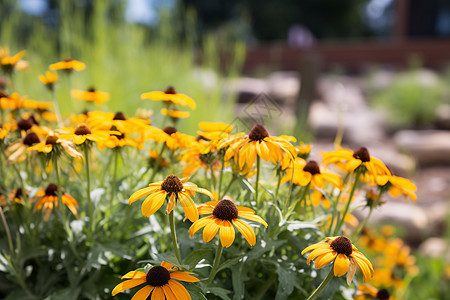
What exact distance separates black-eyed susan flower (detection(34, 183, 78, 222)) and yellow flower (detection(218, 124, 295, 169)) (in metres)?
0.48

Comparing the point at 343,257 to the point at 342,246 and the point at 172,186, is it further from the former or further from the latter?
the point at 172,186

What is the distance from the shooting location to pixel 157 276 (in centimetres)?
86

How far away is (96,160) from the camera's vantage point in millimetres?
1644

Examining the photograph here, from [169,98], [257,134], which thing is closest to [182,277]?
[257,134]

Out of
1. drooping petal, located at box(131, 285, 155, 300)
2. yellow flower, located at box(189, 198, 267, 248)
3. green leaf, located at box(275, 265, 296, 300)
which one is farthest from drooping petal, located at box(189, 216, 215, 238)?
green leaf, located at box(275, 265, 296, 300)

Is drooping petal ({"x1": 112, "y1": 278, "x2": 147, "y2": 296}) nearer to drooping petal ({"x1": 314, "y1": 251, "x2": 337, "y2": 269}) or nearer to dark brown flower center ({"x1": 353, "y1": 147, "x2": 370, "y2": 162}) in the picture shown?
drooping petal ({"x1": 314, "y1": 251, "x2": 337, "y2": 269})

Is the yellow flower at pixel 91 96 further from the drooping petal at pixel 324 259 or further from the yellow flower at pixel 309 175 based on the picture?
the drooping petal at pixel 324 259

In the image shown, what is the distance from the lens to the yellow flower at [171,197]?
2.92 feet

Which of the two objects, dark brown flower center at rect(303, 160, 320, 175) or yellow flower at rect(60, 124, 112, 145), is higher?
yellow flower at rect(60, 124, 112, 145)

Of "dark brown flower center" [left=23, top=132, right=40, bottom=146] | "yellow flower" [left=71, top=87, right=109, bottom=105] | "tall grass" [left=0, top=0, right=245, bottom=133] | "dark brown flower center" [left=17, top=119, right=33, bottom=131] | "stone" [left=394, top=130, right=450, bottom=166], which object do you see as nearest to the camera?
"dark brown flower center" [left=23, top=132, right=40, bottom=146]

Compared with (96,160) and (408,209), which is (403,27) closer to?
(408,209)

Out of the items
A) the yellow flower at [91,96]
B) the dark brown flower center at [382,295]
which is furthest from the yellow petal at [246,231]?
the yellow flower at [91,96]

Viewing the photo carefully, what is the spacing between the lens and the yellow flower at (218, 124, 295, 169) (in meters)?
0.99

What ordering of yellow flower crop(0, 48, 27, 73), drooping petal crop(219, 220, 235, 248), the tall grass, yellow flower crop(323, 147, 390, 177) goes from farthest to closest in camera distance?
the tall grass, yellow flower crop(0, 48, 27, 73), yellow flower crop(323, 147, 390, 177), drooping petal crop(219, 220, 235, 248)
